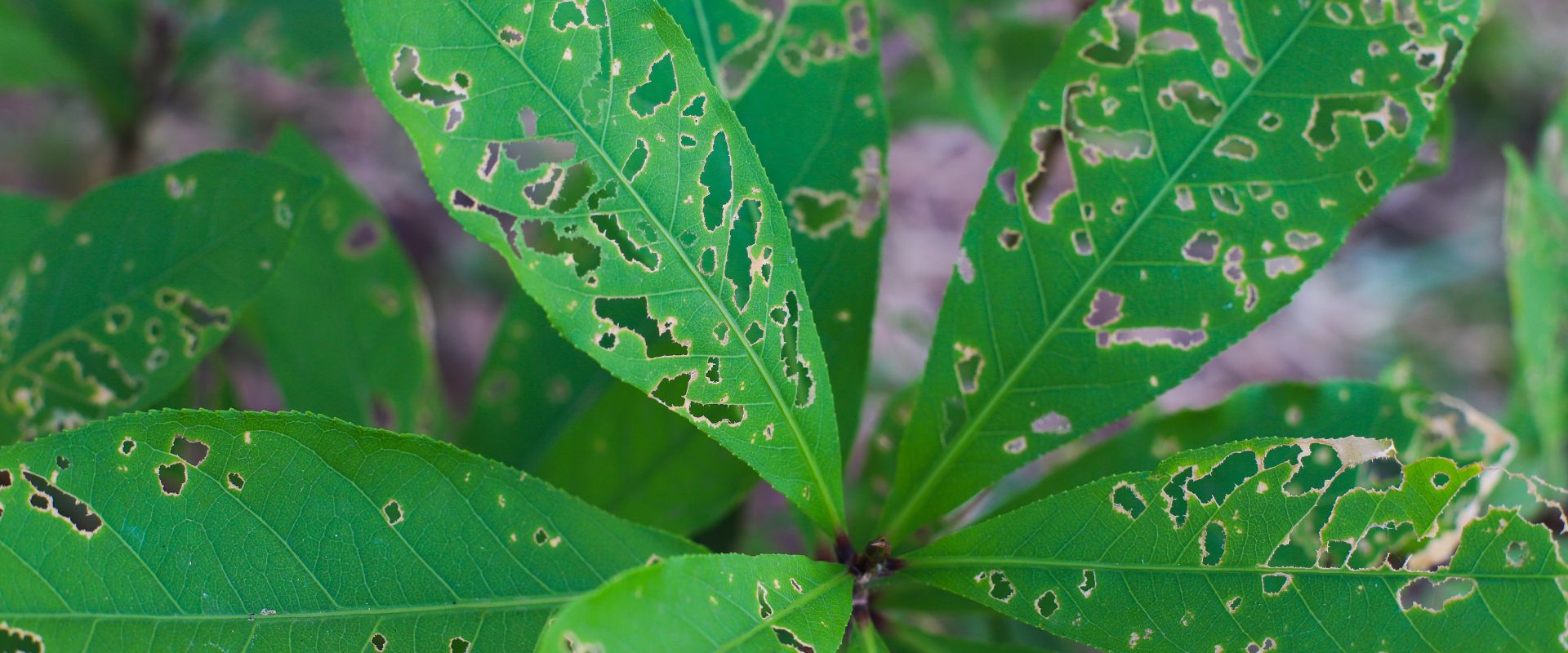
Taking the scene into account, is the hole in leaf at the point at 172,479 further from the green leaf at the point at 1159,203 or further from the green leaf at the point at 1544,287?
the green leaf at the point at 1544,287

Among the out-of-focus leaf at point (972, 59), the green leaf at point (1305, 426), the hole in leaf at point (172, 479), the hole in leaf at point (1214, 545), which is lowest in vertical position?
the green leaf at point (1305, 426)

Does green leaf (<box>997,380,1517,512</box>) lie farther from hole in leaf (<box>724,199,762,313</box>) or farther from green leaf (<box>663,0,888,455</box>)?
hole in leaf (<box>724,199,762,313</box>)

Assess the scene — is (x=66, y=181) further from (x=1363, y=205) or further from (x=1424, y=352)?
(x=1424, y=352)

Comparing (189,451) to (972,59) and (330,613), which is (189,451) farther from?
(972,59)

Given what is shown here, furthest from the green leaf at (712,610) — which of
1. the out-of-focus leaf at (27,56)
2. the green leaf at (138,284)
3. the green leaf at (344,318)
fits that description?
the out-of-focus leaf at (27,56)

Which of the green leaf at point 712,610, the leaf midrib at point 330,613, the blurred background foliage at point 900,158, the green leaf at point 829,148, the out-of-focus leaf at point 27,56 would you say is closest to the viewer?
the green leaf at point 712,610

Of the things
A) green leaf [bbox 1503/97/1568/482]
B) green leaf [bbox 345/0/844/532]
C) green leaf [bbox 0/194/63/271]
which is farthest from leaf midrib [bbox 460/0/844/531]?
green leaf [bbox 1503/97/1568/482]
